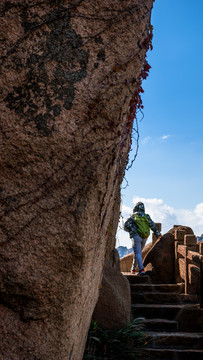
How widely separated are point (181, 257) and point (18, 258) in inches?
236

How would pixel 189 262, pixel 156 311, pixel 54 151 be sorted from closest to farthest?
pixel 54 151, pixel 156 311, pixel 189 262

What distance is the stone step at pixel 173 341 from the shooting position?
13.3ft

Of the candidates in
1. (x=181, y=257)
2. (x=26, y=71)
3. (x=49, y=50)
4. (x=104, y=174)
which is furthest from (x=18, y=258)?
(x=181, y=257)

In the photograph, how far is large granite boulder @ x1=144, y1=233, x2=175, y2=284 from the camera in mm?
7051

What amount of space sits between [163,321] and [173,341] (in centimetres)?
51

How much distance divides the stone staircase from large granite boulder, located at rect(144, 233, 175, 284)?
3.27ft

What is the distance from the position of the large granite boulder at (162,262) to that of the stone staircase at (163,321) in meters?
1.00

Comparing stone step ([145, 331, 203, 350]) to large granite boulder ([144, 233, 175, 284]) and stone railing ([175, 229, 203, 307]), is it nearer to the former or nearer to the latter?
stone railing ([175, 229, 203, 307])

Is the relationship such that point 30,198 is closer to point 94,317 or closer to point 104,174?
point 104,174

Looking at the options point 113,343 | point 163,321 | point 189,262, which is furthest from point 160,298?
point 113,343

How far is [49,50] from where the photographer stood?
1526 mm

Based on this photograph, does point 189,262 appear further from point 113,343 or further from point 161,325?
point 113,343

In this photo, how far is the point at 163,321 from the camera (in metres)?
4.62

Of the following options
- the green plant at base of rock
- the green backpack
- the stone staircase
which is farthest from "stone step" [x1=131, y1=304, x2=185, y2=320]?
the green backpack
